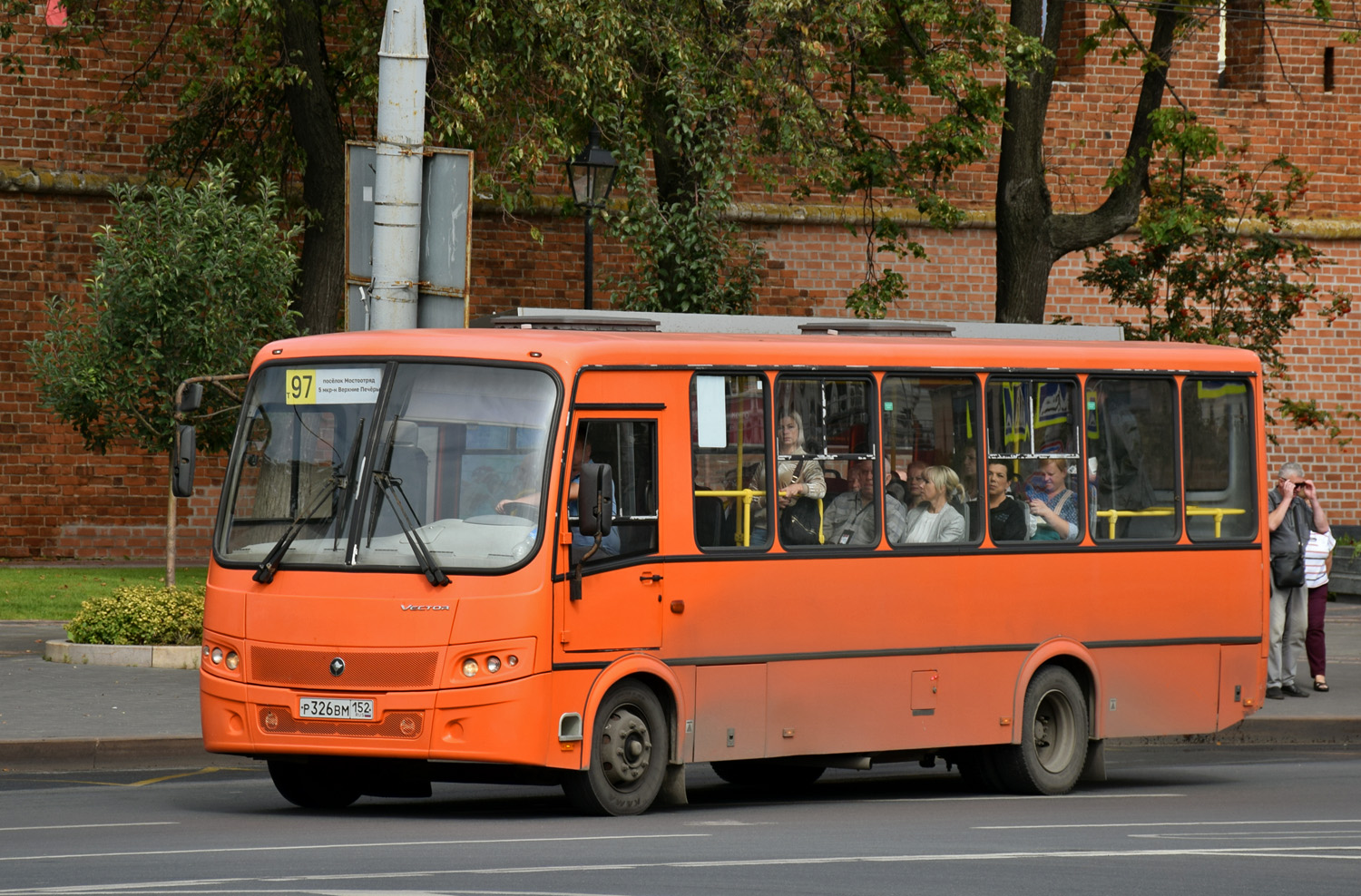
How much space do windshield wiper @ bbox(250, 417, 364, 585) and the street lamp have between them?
978cm

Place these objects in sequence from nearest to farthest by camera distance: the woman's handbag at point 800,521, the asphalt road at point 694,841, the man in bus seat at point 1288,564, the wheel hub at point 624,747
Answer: the asphalt road at point 694,841 → the wheel hub at point 624,747 → the woman's handbag at point 800,521 → the man in bus seat at point 1288,564

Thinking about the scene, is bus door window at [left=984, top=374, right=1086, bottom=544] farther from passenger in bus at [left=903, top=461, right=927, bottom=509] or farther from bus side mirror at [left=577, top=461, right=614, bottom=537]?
bus side mirror at [left=577, top=461, right=614, bottom=537]

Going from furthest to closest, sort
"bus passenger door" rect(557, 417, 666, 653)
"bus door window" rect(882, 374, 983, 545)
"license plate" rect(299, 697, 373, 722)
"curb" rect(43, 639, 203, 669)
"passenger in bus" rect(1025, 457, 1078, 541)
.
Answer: "curb" rect(43, 639, 203, 669)
"passenger in bus" rect(1025, 457, 1078, 541)
"bus door window" rect(882, 374, 983, 545)
"bus passenger door" rect(557, 417, 666, 653)
"license plate" rect(299, 697, 373, 722)

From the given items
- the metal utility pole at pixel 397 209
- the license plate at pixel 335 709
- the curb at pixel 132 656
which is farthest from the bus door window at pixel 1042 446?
the curb at pixel 132 656

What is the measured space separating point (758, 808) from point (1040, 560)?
240 cm

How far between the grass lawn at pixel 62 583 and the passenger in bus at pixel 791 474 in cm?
1103

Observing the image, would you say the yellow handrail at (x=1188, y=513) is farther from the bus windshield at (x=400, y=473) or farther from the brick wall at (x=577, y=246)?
the brick wall at (x=577, y=246)

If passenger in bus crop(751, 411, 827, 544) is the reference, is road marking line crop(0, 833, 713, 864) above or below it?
below

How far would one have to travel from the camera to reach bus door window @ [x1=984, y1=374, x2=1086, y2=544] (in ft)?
41.0

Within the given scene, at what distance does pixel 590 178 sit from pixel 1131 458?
27.6ft

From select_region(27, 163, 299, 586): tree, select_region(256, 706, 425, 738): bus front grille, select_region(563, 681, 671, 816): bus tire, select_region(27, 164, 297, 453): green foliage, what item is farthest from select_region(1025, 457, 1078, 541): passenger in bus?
select_region(27, 164, 297, 453): green foliage

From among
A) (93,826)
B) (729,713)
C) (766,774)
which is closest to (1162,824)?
(729,713)

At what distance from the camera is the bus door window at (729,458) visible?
11.0 meters

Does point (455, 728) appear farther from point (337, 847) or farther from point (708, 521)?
point (708, 521)
